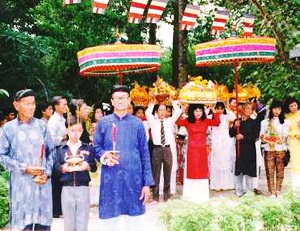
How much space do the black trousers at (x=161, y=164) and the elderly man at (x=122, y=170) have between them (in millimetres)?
3871

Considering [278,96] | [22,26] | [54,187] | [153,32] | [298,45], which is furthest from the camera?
[153,32]

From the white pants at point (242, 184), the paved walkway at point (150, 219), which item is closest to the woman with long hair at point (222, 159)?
the paved walkway at point (150, 219)

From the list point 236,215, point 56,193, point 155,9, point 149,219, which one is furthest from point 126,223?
point 155,9

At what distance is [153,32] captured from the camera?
20797mm

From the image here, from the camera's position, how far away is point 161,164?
32.0 feet

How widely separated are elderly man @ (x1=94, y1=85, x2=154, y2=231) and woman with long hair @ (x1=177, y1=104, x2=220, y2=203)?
3.26 meters

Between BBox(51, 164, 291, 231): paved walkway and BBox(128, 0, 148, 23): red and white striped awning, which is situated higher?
BBox(128, 0, 148, 23): red and white striped awning

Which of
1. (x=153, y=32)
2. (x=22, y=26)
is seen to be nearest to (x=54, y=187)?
(x=22, y=26)

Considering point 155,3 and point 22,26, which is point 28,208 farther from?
point 22,26

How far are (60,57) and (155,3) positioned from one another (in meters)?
9.48

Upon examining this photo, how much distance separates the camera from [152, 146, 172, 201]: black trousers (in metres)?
9.67

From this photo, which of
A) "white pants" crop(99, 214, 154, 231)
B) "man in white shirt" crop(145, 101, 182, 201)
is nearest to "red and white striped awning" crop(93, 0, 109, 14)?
"man in white shirt" crop(145, 101, 182, 201)

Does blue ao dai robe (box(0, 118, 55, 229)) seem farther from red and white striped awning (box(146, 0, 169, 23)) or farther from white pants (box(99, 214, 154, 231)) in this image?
red and white striped awning (box(146, 0, 169, 23))

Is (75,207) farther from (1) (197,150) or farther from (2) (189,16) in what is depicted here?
(2) (189,16)
